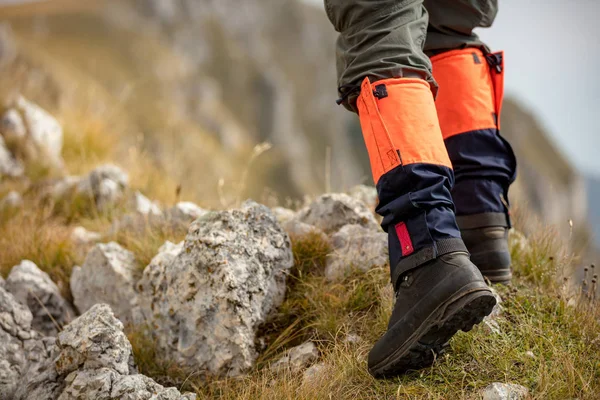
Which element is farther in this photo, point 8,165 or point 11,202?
point 8,165

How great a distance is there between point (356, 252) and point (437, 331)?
86 cm

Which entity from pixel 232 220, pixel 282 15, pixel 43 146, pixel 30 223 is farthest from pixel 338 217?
pixel 282 15

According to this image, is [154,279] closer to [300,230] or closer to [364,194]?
[300,230]

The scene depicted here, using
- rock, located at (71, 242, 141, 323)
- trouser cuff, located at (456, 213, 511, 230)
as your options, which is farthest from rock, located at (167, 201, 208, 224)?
trouser cuff, located at (456, 213, 511, 230)

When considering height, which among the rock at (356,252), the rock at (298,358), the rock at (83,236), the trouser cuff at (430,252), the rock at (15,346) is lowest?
the rock at (83,236)

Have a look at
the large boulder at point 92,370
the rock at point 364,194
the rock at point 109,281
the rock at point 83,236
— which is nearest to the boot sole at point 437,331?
the large boulder at point 92,370

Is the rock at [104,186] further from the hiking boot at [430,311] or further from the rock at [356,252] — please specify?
the hiking boot at [430,311]

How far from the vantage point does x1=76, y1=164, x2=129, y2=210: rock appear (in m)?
4.11

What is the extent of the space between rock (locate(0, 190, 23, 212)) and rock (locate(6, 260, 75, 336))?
138cm

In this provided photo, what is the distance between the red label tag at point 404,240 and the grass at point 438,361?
0.46 metres

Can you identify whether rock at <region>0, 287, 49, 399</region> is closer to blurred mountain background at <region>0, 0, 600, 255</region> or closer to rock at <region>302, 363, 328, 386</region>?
rock at <region>302, 363, 328, 386</region>

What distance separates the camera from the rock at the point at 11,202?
3.99m

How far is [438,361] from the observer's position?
6.36 feet

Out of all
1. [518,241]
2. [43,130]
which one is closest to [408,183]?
[518,241]
